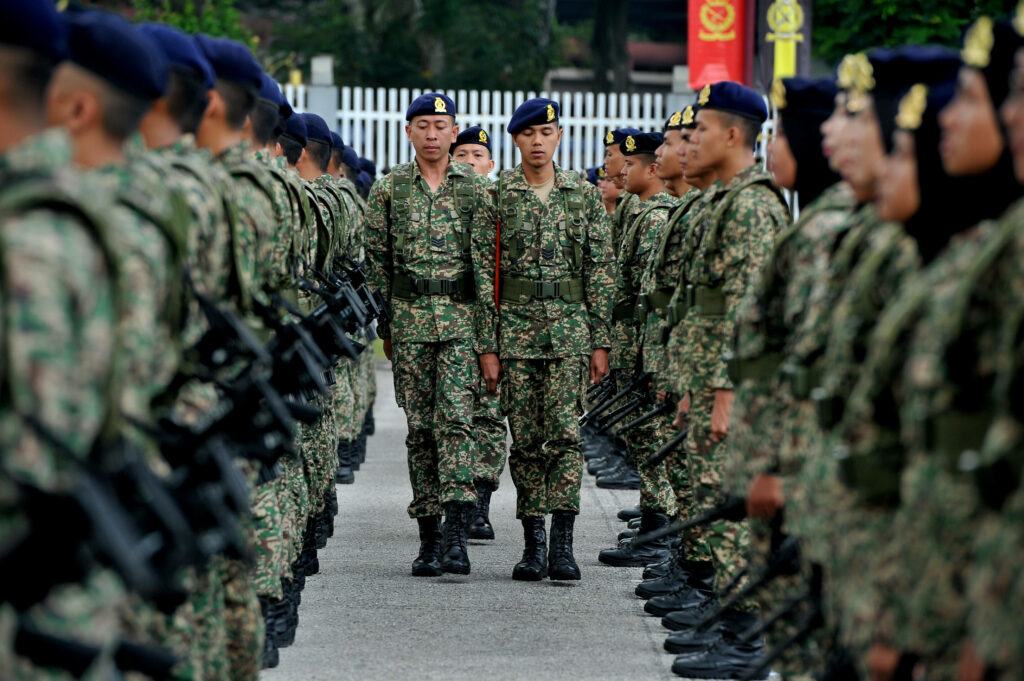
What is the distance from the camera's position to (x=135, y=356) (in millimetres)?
3211

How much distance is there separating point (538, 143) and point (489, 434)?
Result: 167cm

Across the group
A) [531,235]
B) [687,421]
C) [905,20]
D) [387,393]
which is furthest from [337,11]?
[687,421]

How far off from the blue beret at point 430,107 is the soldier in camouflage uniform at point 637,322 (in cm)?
145

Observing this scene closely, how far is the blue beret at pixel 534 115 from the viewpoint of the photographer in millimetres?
8297

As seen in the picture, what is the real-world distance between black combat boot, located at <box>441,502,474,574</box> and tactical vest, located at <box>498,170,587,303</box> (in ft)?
3.73

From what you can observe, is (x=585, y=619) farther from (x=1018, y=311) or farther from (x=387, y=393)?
(x=387, y=393)

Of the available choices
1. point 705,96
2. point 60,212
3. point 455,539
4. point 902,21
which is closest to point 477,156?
point 455,539

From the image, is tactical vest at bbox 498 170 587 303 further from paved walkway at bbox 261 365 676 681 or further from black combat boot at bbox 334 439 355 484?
black combat boot at bbox 334 439 355 484

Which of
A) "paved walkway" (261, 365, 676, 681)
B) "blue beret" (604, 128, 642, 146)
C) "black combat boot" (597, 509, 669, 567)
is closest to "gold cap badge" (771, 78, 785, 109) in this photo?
"paved walkway" (261, 365, 676, 681)

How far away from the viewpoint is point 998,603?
278 centimetres

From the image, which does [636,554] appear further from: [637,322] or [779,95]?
[779,95]

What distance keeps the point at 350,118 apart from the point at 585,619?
16.5m

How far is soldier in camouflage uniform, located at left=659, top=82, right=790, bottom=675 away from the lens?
6.09 m

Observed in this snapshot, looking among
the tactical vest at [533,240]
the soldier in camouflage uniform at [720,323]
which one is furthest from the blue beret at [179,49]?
the tactical vest at [533,240]
